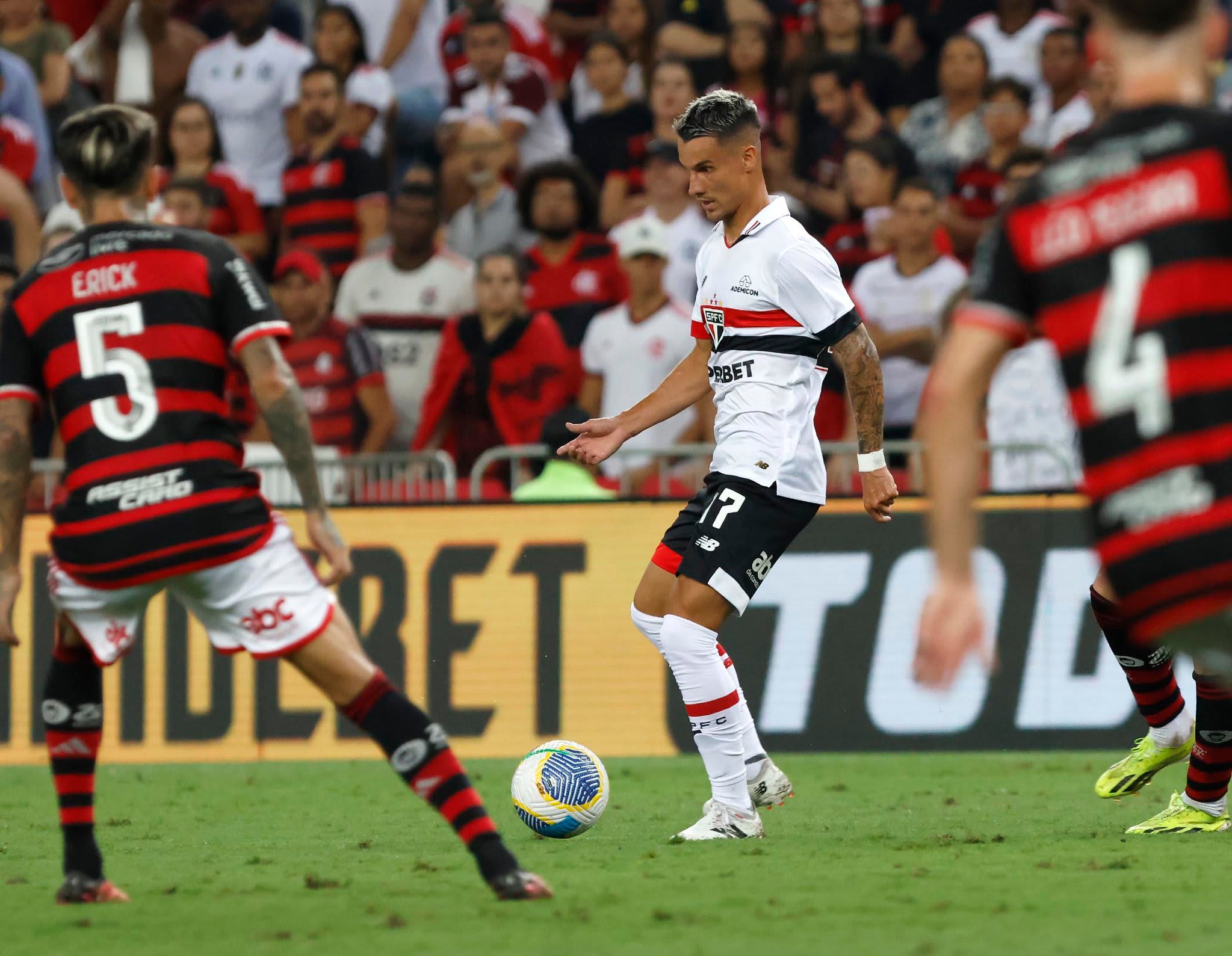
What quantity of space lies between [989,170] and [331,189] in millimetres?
5080

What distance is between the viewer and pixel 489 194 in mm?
14539

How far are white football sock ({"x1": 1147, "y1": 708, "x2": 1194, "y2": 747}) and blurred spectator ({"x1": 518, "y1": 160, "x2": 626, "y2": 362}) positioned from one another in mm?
6745

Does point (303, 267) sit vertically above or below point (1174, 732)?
above

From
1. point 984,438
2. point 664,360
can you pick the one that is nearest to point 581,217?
point 664,360

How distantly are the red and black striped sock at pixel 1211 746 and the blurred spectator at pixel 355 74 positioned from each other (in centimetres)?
934

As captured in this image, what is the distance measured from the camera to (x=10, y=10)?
604 inches

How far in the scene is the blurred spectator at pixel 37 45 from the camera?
1534 cm

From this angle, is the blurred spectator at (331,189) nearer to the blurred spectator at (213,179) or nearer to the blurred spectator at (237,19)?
the blurred spectator at (213,179)

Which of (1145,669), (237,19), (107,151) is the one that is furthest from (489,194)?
(107,151)

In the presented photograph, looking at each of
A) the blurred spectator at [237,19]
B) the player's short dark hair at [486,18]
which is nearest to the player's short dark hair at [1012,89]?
the player's short dark hair at [486,18]

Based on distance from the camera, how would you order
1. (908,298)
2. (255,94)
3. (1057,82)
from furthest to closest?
(255,94), (1057,82), (908,298)

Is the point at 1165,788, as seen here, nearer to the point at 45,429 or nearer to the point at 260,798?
the point at 260,798

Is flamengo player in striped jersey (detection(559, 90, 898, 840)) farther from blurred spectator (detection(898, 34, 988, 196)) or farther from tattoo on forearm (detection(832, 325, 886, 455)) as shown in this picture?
blurred spectator (detection(898, 34, 988, 196))

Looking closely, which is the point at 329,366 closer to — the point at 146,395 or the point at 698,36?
the point at 698,36
